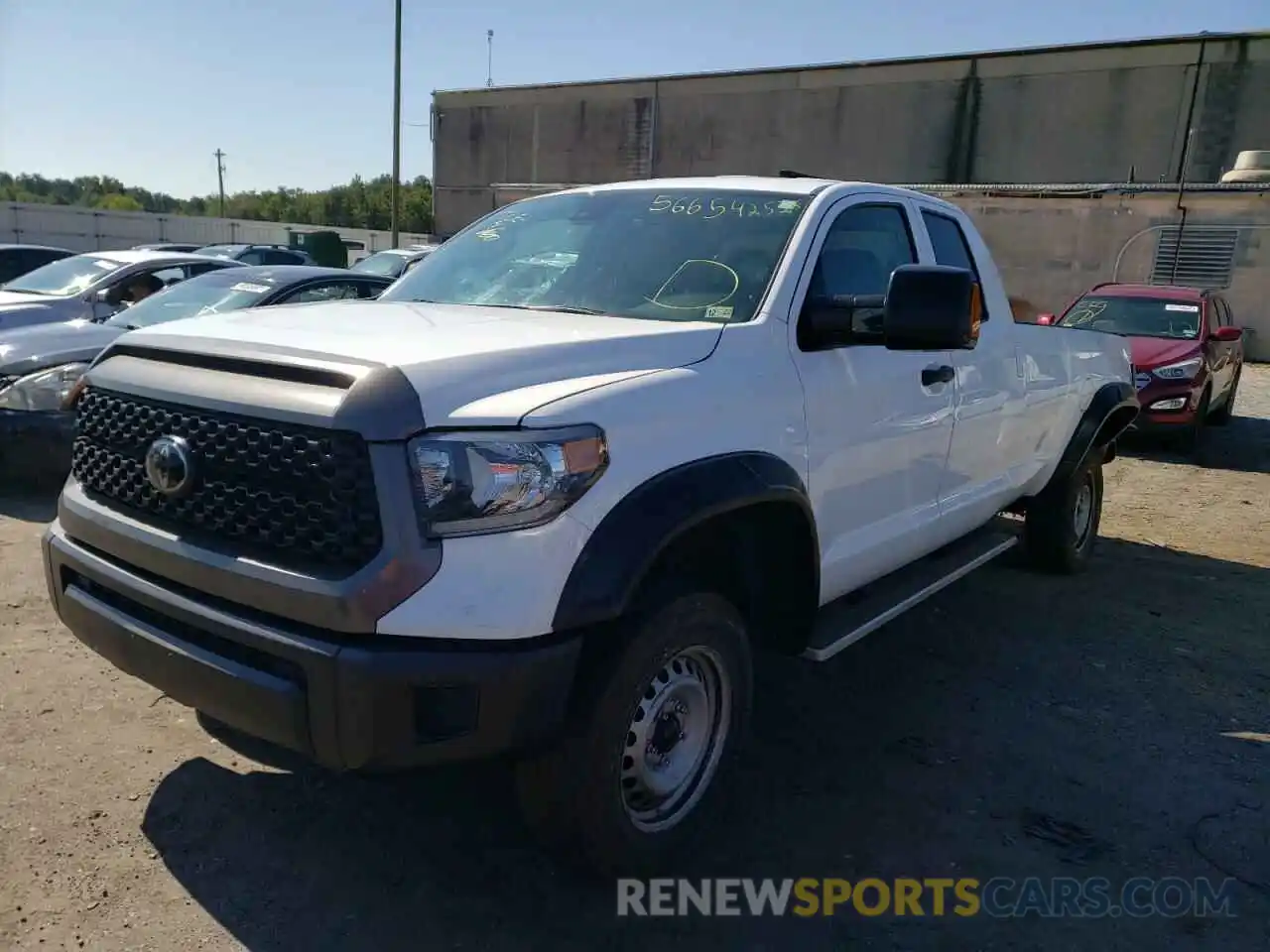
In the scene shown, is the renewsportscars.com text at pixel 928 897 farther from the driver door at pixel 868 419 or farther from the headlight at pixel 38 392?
the headlight at pixel 38 392

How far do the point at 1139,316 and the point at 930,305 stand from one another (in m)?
9.97

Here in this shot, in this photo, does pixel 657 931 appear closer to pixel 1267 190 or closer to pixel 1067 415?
pixel 1067 415

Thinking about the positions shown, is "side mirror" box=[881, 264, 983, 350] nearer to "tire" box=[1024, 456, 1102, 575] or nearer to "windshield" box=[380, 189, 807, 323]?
"windshield" box=[380, 189, 807, 323]

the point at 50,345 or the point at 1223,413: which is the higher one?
the point at 50,345

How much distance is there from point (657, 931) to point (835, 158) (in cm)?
3362

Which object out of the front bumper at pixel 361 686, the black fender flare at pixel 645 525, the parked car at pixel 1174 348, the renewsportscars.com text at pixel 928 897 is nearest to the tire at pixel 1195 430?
the parked car at pixel 1174 348

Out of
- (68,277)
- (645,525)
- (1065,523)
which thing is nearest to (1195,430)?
(1065,523)

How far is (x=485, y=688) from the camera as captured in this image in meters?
2.26

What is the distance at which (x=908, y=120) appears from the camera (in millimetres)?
31766

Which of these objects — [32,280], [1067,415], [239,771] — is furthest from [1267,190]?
[239,771]

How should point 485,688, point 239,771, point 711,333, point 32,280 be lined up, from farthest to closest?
1. point 32,280
2. point 239,771
3. point 711,333
4. point 485,688

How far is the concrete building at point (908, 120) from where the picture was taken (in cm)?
2777

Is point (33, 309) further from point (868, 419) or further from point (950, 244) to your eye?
point (868, 419)

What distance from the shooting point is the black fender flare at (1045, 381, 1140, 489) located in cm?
566
